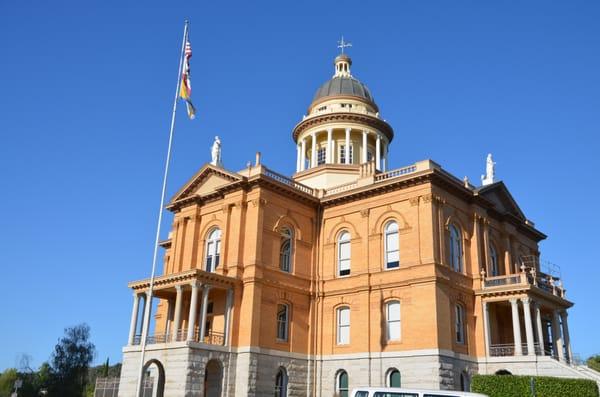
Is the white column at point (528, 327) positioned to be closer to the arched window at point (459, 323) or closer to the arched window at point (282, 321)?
the arched window at point (459, 323)

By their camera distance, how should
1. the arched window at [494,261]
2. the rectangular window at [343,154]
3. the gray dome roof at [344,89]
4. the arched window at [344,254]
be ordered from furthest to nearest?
the gray dome roof at [344,89]
the rectangular window at [343,154]
the arched window at [494,261]
the arched window at [344,254]

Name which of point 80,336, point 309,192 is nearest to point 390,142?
point 309,192

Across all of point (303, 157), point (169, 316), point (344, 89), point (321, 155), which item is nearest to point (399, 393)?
point (169, 316)

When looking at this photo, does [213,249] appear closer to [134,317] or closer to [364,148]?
[134,317]

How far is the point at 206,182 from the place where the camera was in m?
Result: 38.2

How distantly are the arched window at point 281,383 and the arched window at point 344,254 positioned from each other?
7.00 meters

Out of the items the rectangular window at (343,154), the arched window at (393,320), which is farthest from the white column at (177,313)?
the rectangular window at (343,154)

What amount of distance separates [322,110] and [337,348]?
20.6 meters

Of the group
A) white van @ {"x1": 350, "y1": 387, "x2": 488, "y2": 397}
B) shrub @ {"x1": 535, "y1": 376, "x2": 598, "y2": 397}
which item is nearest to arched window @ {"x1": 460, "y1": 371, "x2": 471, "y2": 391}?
shrub @ {"x1": 535, "y1": 376, "x2": 598, "y2": 397}

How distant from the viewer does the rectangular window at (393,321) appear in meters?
32.6

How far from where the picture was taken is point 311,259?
3725cm

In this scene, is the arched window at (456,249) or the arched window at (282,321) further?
the arched window at (456,249)

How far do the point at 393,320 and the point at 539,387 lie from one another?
8682mm

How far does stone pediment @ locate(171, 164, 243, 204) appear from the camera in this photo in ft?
119
